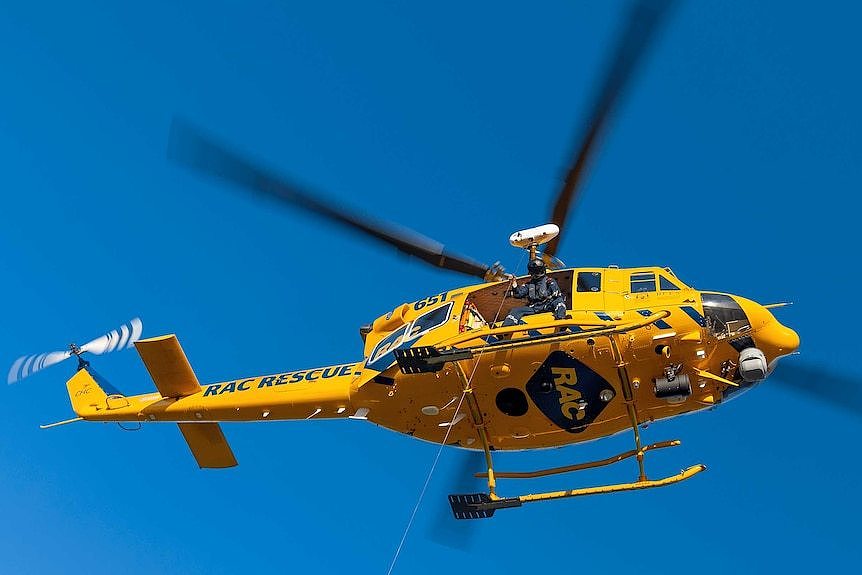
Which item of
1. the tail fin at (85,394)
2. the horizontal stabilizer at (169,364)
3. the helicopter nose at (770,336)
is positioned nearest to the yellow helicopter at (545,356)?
the helicopter nose at (770,336)

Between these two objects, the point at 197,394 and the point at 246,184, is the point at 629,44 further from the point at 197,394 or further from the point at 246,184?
the point at 197,394

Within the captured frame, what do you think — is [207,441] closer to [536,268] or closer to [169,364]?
[169,364]

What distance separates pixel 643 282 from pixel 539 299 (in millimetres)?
1575

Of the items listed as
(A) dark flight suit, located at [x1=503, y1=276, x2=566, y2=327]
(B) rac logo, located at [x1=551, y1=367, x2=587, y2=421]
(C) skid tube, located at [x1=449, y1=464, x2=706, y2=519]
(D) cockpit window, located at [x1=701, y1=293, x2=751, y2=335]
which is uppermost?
(A) dark flight suit, located at [x1=503, y1=276, x2=566, y2=327]

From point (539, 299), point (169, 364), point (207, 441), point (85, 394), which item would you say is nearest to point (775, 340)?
point (539, 299)

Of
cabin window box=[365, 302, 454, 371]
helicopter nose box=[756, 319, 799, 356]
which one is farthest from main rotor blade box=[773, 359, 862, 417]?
cabin window box=[365, 302, 454, 371]

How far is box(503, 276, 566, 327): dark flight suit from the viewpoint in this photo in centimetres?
1379

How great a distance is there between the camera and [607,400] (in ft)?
45.8

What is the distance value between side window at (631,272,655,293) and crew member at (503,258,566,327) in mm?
1078

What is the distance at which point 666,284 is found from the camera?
45.4ft

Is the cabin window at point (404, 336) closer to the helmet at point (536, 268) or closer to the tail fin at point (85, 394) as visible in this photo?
the helmet at point (536, 268)

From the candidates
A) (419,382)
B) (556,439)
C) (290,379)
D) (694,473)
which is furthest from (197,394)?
(694,473)

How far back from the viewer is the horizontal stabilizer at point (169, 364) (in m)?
17.6

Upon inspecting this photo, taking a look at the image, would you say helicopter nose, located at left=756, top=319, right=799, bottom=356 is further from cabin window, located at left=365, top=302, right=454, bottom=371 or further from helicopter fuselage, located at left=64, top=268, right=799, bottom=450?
cabin window, located at left=365, top=302, right=454, bottom=371
